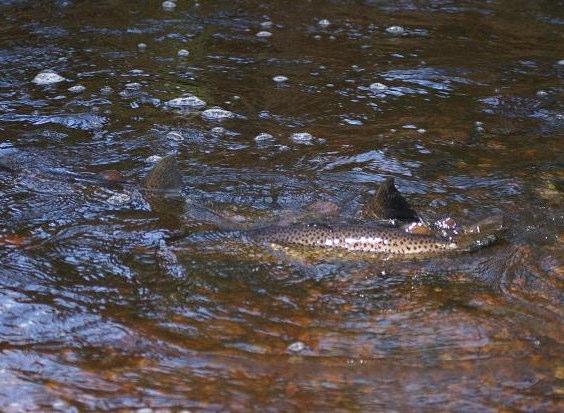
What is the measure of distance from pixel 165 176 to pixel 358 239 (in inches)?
51.6

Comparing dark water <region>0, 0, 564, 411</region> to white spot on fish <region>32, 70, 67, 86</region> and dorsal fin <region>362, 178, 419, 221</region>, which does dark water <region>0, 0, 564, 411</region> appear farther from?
dorsal fin <region>362, 178, 419, 221</region>

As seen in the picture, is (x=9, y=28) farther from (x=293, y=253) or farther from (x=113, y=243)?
(x=293, y=253)

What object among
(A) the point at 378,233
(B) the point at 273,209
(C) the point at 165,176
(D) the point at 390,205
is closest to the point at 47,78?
(C) the point at 165,176

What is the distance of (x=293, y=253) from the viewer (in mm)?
4316

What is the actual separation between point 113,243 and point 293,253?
962 millimetres

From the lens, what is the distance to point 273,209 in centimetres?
490

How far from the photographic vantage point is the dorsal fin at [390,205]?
4.50 meters

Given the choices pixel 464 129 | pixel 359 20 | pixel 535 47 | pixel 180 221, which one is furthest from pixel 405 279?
pixel 359 20

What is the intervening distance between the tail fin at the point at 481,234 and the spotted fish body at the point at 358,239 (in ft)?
0.25

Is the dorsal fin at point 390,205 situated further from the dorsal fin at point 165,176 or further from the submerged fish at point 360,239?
the dorsal fin at point 165,176

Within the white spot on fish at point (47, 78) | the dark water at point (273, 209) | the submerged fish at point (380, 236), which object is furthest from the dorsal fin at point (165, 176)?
the white spot on fish at point (47, 78)

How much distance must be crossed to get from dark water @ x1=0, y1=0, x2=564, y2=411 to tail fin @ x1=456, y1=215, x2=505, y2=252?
2.4 inches

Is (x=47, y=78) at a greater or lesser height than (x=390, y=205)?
lesser

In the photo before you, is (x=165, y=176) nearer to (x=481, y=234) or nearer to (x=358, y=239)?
(x=358, y=239)
